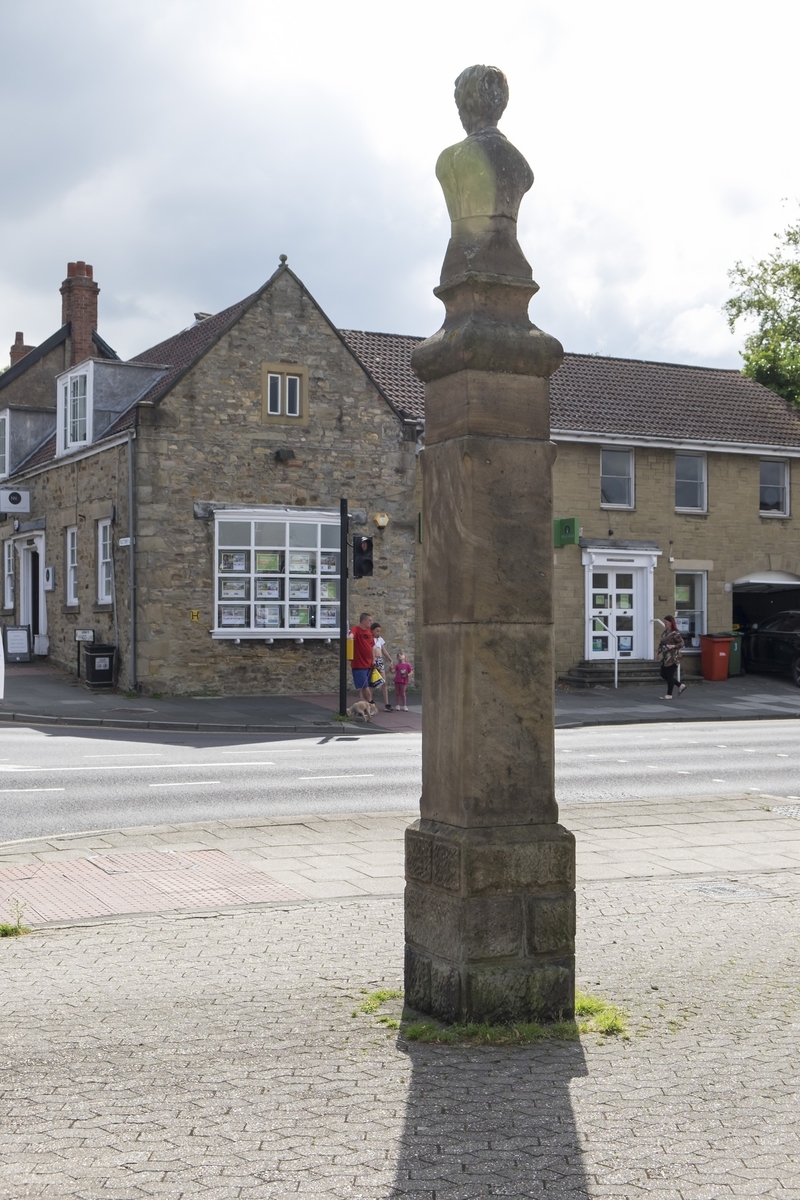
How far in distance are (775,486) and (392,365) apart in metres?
11.0

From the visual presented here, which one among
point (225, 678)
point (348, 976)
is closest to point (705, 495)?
point (225, 678)

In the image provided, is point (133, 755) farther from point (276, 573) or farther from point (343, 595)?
A: point (276, 573)

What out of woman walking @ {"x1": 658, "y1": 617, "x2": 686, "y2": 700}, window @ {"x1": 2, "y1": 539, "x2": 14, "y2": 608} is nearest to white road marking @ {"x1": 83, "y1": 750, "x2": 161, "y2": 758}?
woman walking @ {"x1": 658, "y1": 617, "x2": 686, "y2": 700}

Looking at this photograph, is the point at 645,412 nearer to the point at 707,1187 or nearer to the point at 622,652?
the point at 622,652

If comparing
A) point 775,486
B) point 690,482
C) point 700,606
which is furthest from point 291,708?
point 775,486

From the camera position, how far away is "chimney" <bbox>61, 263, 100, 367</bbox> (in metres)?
38.3

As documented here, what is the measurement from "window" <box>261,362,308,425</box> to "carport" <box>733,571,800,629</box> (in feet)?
44.1

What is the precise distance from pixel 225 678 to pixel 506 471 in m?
21.4

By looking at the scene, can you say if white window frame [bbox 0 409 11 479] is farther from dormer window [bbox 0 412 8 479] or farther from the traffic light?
the traffic light

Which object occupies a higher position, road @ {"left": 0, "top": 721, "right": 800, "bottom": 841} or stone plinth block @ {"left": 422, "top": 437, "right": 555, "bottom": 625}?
stone plinth block @ {"left": 422, "top": 437, "right": 555, "bottom": 625}

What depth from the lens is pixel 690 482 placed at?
33812 mm

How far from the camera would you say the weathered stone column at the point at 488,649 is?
5805 millimetres

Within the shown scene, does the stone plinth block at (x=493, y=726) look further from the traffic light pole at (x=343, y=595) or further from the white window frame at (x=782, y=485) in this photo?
the white window frame at (x=782, y=485)

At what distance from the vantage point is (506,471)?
236 inches
